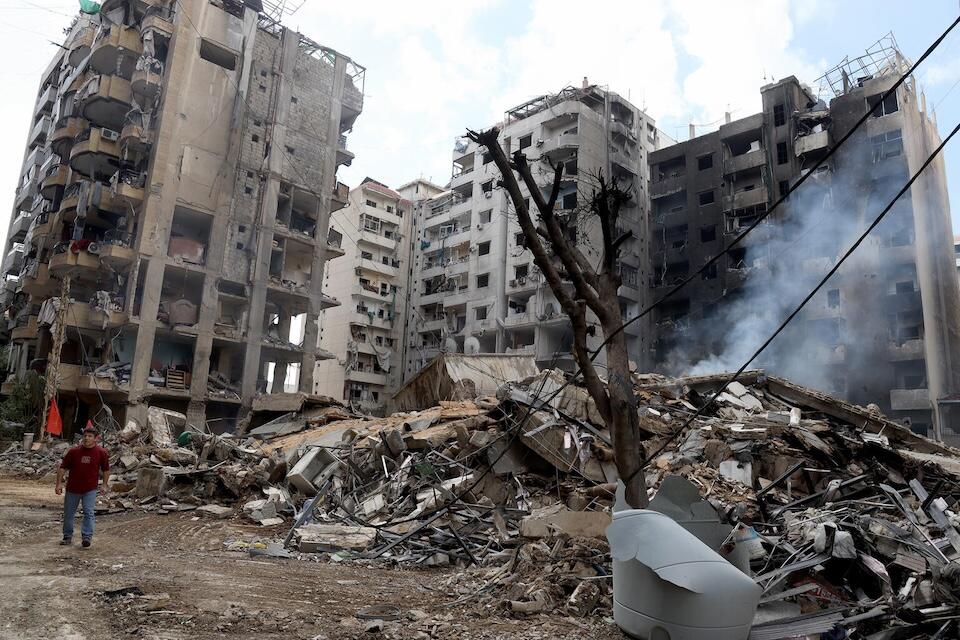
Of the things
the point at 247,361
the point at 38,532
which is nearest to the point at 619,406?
the point at 38,532

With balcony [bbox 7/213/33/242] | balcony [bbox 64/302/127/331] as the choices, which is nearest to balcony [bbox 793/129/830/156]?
balcony [bbox 64/302/127/331]

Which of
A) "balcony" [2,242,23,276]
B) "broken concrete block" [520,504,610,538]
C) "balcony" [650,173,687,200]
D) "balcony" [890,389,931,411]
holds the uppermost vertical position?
"balcony" [650,173,687,200]

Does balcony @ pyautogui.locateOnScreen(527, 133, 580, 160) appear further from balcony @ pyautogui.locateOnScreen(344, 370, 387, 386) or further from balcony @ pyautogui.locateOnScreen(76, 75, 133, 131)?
balcony @ pyautogui.locateOnScreen(76, 75, 133, 131)

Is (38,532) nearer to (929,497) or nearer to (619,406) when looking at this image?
(619,406)

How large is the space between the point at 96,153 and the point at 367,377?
2634cm

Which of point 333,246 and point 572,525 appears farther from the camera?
point 333,246

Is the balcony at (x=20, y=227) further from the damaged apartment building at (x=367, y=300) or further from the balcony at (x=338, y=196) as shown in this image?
the balcony at (x=338, y=196)

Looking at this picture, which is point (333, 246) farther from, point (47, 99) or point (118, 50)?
point (47, 99)

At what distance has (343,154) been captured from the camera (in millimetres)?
40344

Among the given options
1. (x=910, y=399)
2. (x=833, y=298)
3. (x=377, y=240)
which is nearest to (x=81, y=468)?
(x=910, y=399)

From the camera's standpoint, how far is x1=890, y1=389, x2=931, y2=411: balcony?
32531 millimetres

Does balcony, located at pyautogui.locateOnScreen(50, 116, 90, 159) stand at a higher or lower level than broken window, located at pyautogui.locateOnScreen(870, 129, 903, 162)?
lower

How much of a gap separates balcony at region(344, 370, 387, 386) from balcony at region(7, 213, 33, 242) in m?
25.7

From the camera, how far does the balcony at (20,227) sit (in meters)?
45.8
